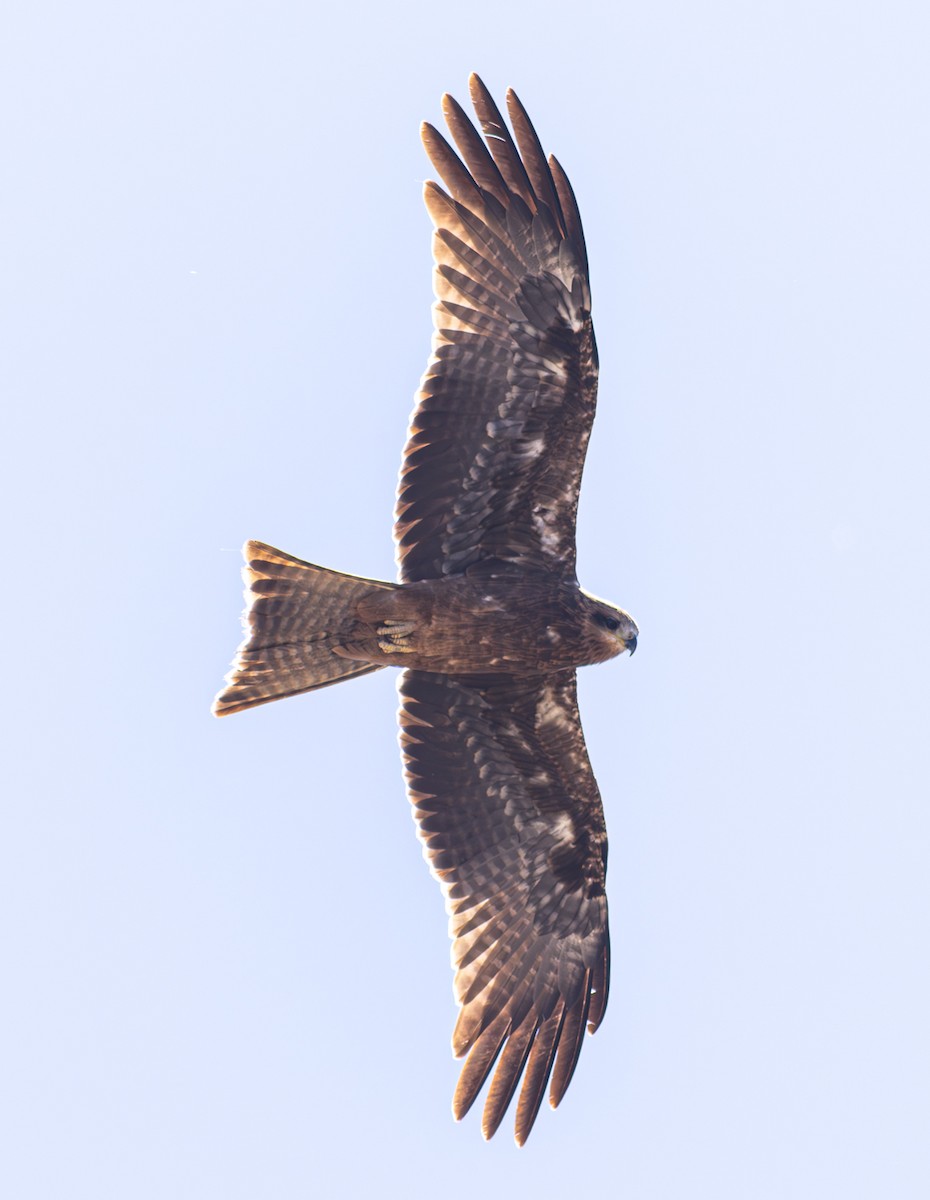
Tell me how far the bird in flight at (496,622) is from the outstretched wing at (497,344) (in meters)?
0.01

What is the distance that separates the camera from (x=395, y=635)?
12.0m

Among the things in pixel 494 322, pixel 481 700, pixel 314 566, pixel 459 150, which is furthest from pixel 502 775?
pixel 459 150

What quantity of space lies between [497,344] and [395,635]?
1.94 m

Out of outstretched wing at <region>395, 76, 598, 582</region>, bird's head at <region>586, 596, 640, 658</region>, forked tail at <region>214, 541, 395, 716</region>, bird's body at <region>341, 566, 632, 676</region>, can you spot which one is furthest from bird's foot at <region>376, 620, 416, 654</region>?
bird's head at <region>586, 596, 640, 658</region>

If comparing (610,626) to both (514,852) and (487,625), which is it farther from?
(514,852)

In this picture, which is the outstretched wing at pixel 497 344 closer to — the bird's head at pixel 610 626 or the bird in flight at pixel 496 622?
the bird in flight at pixel 496 622

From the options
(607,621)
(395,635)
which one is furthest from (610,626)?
(395,635)

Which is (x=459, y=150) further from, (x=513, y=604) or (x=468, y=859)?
(x=468, y=859)

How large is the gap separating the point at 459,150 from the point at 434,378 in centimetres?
140

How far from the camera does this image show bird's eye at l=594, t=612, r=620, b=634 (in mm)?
12211

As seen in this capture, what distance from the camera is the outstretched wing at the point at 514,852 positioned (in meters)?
12.5

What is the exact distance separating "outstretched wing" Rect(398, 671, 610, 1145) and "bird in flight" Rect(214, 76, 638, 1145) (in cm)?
1

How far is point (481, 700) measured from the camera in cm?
1269

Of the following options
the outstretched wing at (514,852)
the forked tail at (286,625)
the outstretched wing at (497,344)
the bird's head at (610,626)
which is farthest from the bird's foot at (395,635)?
the bird's head at (610,626)
